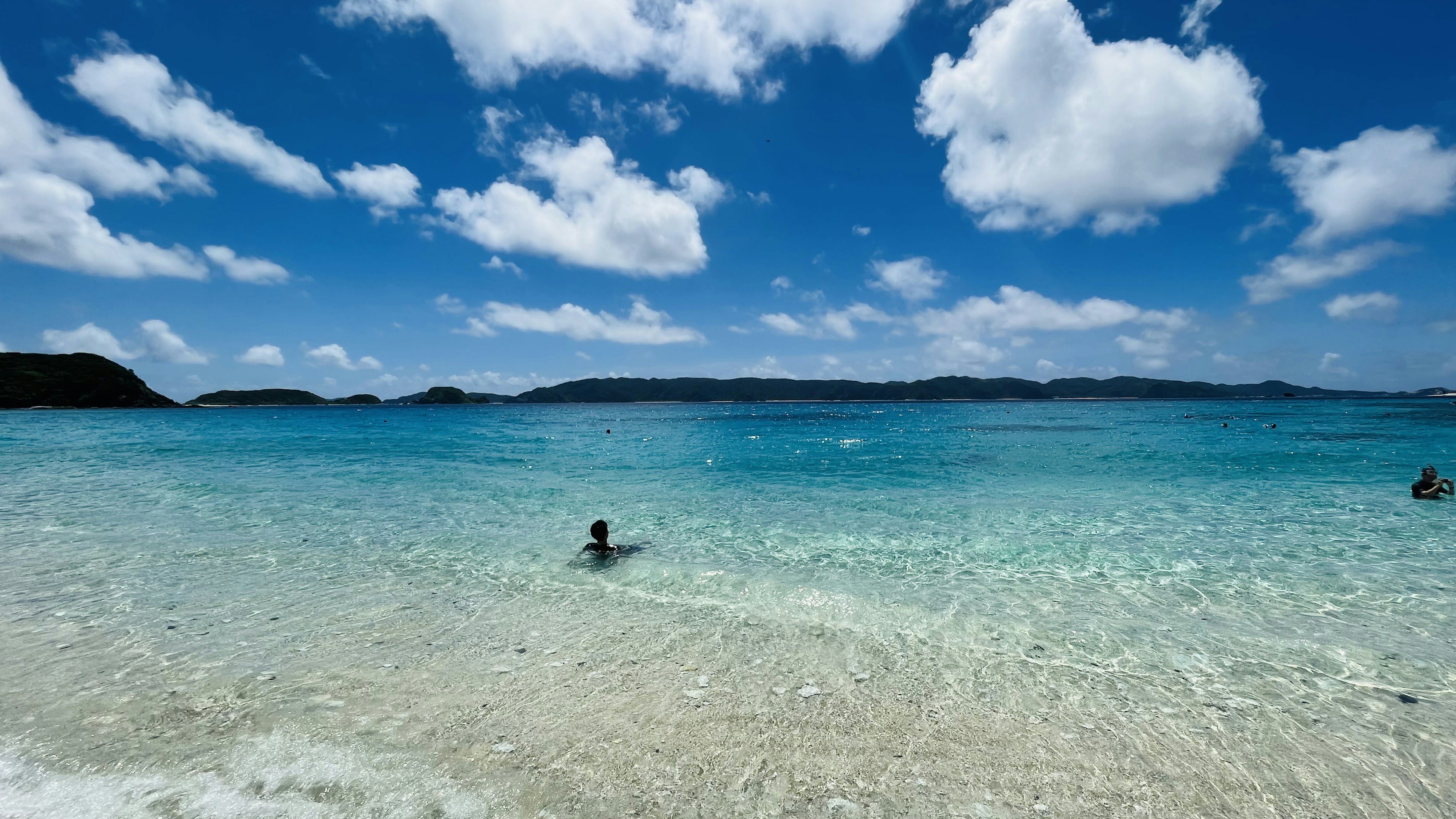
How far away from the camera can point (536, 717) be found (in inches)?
261

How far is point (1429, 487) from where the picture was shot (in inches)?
809

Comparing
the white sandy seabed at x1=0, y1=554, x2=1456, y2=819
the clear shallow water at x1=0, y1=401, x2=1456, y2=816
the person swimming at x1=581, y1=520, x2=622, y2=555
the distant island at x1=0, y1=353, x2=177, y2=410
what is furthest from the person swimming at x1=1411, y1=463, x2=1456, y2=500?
the distant island at x1=0, y1=353, x2=177, y2=410

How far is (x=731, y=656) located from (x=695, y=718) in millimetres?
1810

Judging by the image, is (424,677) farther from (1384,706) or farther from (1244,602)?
(1244,602)

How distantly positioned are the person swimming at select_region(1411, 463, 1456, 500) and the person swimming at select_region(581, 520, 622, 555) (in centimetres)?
2919

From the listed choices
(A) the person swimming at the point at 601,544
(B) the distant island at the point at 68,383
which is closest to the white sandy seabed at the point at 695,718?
(A) the person swimming at the point at 601,544

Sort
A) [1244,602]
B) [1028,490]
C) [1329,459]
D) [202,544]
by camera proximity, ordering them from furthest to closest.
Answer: [1329,459] < [1028,490] < [202,544] < [1244,602]

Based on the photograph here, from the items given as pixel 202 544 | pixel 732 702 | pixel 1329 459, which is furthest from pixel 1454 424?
pixel 202 544

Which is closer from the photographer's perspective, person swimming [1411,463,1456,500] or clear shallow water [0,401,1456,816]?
clear shallow water [0,401,1456,816]

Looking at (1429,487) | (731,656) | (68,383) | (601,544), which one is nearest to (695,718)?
(731,656)

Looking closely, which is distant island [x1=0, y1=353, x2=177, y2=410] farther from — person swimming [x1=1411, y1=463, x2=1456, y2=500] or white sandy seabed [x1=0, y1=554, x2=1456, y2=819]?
person swimming [x1=1411, y1=463, x2=1456, y2=500]

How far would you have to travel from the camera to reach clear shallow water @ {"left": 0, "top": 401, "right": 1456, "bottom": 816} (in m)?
5.48

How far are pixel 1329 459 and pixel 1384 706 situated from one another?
41.6 metres

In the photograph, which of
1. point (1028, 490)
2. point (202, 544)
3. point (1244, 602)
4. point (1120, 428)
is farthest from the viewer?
point (1120, 428)
